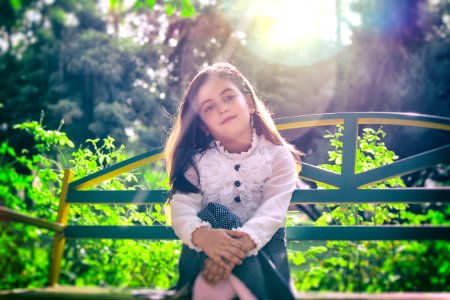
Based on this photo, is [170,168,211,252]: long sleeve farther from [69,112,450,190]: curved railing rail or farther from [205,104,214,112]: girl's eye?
[69,112,450,190]: curved railing rail

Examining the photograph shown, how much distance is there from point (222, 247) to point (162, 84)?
28.2 ft

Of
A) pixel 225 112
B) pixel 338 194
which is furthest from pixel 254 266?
pixel 338 194

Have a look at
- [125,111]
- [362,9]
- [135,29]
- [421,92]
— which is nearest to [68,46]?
[135,29]

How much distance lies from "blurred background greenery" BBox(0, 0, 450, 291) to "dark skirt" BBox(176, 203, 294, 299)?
94 centimetres

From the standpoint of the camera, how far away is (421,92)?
6.02 meters

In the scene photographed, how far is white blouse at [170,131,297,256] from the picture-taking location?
6.16 ft

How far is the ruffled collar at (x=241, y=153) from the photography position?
2.04 meters

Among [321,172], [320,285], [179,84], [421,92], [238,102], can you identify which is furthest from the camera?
[179,84]

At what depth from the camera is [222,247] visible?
1595 mm

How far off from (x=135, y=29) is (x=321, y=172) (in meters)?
10.1

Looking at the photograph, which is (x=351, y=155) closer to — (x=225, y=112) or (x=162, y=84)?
(x=225, y=112)

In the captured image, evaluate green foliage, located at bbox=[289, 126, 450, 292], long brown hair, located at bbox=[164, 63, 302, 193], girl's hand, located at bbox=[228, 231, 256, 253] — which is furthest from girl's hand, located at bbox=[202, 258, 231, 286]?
green foliage, located at bbox=[289, 126, 450, 292]

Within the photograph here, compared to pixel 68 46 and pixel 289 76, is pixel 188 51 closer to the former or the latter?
pixel 289 76

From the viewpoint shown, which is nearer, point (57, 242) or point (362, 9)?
point (57, 242)
